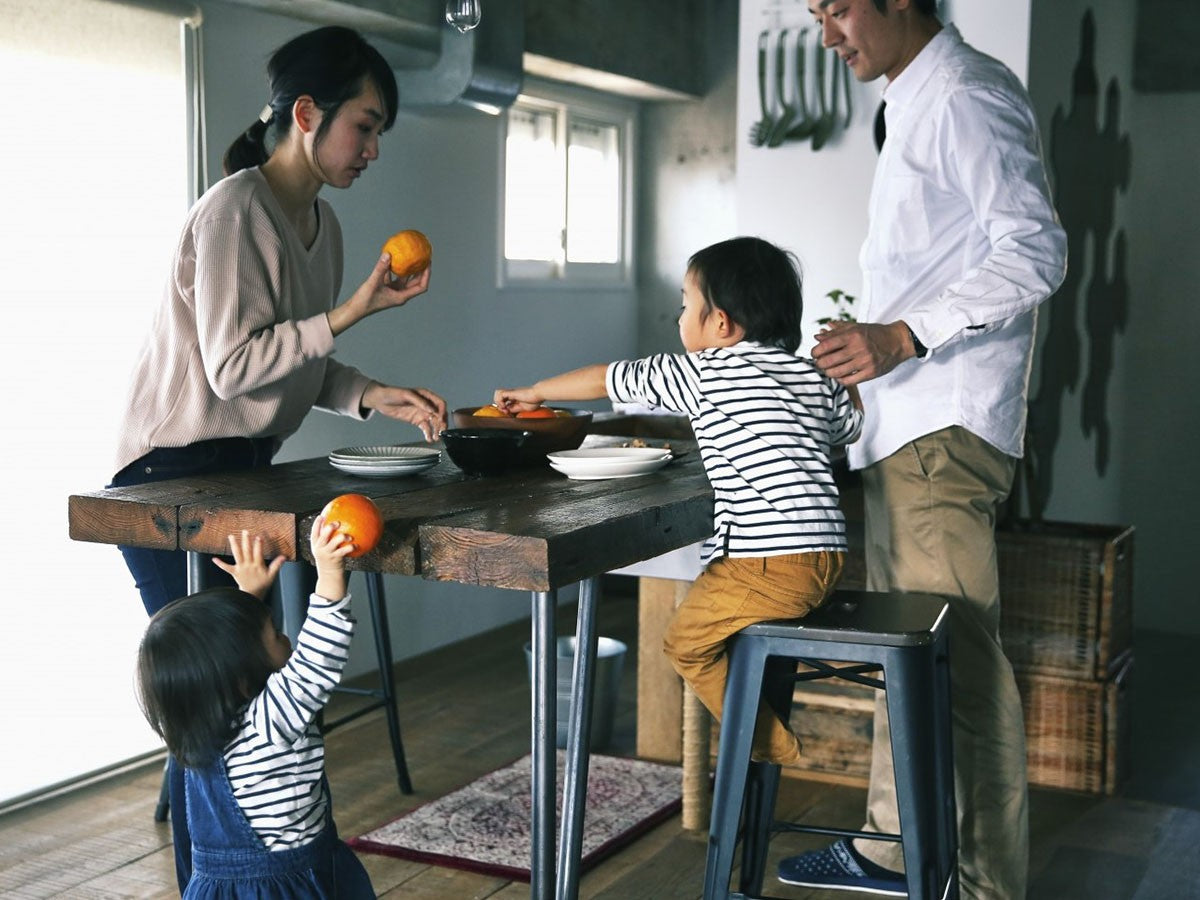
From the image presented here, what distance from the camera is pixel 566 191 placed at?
19.4 feet

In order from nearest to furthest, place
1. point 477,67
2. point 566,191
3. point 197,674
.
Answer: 1. point 197,674
2. point 477,67
3. point 566,191

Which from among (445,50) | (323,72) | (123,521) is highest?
(445,50)

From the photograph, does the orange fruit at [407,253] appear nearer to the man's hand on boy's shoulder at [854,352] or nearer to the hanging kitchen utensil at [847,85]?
the man's hand on boy's shoulder at [854,352]

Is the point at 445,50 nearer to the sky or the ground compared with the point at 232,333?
nearer to the sky

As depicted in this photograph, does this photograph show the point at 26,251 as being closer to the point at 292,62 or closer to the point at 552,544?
the point at 292,62

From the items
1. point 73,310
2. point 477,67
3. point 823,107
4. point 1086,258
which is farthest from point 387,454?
point 1086,258

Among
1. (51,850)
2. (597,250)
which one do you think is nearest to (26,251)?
(51,850)

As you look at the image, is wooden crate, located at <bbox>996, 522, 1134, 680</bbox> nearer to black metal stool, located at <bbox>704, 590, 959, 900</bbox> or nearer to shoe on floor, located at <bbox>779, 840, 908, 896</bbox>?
shoe on floor, located at <bbox>779, 840, 908, 896</bbox>

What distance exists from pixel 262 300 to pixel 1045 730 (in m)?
2.22

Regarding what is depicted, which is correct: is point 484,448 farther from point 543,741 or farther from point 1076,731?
point 1076,731

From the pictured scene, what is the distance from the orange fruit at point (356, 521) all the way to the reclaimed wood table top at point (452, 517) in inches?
2.4

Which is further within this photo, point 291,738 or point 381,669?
point 381,669

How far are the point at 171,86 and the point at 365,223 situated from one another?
35.2 inches

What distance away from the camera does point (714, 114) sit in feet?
21.2
